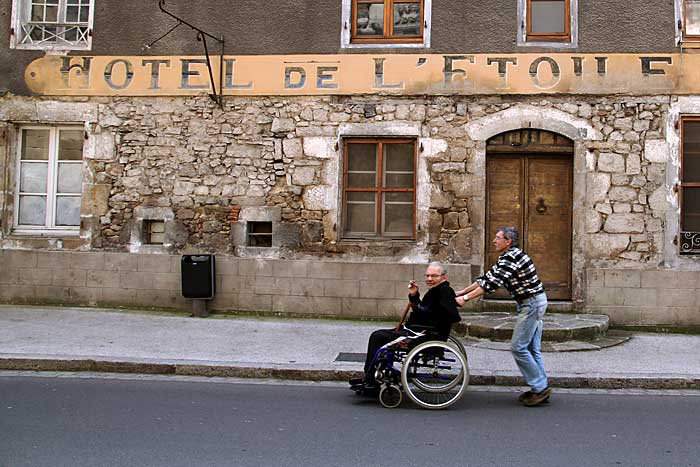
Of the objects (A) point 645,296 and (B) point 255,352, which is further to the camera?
(A) point 645,296

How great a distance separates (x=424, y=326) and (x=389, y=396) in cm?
70

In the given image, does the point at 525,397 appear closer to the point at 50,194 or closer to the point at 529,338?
the point at 529,338

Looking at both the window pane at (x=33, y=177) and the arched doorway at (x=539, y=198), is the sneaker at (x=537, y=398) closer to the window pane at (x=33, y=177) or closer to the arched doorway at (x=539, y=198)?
the arched doorway at (x=539, y=198)

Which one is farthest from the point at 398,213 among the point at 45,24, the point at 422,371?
the point at 45,24

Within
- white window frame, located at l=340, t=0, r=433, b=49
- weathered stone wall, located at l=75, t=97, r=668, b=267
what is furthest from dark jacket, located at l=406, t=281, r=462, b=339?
white window frame, located at l=340, t=0, r=433, b=49

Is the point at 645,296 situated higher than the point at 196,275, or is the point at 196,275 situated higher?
the point at 196,275

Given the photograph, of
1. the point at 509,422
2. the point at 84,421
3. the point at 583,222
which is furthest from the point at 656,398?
the point at 84,421

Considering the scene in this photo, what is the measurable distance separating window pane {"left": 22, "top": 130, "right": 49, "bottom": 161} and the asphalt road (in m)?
5.37

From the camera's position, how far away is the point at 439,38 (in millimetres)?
10281

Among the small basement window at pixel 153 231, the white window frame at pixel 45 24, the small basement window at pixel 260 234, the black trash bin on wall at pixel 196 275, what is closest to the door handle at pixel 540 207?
the small basement window at pixel 260 234

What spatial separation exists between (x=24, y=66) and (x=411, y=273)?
7131 millimetres

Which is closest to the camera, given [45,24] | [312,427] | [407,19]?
[312,427]

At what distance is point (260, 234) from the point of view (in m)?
10.7

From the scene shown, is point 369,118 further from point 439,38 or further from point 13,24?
point 13,24
